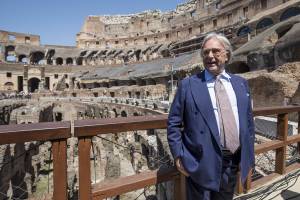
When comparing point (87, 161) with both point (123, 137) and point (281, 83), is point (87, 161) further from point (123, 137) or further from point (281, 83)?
point (123, 137)

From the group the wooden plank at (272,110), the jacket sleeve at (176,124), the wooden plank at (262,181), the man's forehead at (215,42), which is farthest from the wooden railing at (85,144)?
the wooden plank at (262,181)

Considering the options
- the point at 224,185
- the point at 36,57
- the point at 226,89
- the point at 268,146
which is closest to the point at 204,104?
the point at 226,89

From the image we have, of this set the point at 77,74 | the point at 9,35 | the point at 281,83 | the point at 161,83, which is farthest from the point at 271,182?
the point at 9,35

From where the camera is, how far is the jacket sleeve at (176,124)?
2295mm

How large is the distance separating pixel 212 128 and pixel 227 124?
0.62 feet

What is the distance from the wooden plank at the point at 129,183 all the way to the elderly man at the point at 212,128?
362 mm

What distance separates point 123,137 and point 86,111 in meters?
13.7

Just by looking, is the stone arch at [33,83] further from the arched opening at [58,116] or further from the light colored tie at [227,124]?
the light colored tie at [227,124]

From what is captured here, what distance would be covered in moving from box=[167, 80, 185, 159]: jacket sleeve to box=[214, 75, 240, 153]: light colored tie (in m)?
0.34

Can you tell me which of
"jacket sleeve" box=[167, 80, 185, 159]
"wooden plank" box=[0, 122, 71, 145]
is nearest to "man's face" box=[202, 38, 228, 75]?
"jacket sleeve" box=[167, 80, 185, 159]

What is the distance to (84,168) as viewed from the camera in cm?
226

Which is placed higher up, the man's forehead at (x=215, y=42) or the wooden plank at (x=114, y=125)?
the man's forehead at (x=215, y=42)

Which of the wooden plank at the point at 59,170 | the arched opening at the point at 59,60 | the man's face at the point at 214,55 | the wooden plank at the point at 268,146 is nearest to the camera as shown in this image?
the wooden plank at the point at 59,170

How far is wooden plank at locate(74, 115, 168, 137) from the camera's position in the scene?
2.26m
